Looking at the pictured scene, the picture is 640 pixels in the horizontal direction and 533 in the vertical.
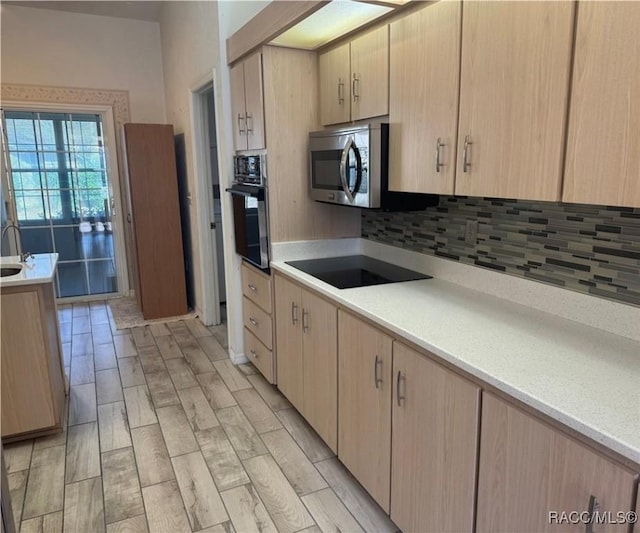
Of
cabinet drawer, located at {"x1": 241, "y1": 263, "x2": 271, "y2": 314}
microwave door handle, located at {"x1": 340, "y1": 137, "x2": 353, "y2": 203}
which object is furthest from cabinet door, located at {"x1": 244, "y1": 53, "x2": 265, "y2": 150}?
cabinet drawer, located at {"x1": 241, "y1": 263, "x2": 271, "y2": 314}

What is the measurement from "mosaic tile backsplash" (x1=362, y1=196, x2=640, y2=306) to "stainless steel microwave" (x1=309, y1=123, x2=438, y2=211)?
19cm

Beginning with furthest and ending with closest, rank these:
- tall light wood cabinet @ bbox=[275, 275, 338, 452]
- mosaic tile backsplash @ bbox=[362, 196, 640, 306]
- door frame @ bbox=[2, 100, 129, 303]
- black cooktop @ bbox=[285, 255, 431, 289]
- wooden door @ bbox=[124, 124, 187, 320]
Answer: door frame @ bbox=[2, 100, 129, 303]
wooden door @ bbox=[124, 124, 187, 320]
black cooktop @ bbox=[285, 255, 431, 289]
tall light wood cabinet @ bbox=[275, 275, 338, 452]
mosaic tile backsplash @ bbox=[362, 196, 640, 306]

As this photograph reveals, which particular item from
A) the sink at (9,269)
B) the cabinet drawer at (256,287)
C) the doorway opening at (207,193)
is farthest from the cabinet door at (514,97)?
the doorway opening at (207,193)

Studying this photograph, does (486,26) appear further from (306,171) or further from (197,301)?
(197,301)

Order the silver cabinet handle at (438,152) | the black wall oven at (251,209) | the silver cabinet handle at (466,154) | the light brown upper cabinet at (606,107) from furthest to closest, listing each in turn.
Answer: the black wall oven at (251,209), the silver cabinet handle at (438,152), the silver cabinet handle at (466,154), the light brown upper cabinet at (606,107)

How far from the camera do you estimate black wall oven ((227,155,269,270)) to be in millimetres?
2771

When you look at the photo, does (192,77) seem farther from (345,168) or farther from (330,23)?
(345,168)

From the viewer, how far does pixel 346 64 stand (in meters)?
2.36

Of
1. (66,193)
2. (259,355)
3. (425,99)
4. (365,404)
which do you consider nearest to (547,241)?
(425,99)

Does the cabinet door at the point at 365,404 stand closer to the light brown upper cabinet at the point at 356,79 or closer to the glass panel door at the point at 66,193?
the light brown upper cabinet at the point at 356,79

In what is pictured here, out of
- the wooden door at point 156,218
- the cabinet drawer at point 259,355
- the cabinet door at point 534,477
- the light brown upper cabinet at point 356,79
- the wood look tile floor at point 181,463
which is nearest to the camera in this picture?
the cabinet door at point 534,477

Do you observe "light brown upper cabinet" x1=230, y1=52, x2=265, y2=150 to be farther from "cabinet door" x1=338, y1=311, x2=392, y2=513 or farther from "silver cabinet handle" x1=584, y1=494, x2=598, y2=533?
"silver cabinet handle" x1=584, y1=494, x2=598, y2=533

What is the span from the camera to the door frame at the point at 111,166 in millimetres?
4672

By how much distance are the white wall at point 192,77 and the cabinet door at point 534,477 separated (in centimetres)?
293
